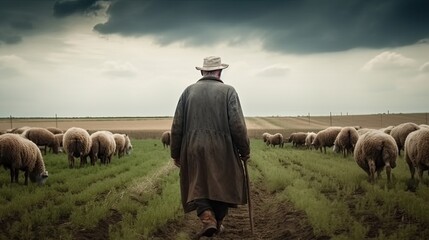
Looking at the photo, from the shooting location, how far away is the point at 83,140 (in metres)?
17.6

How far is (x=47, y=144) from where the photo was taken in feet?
83.1

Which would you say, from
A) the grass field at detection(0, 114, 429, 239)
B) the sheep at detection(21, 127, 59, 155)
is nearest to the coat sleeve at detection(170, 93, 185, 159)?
the grass field at detection(0, 114, 429, 239)

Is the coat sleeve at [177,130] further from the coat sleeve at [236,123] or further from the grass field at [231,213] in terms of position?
the grass field at [231,213]

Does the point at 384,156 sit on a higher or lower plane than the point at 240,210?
higher

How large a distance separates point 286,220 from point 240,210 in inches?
87.9

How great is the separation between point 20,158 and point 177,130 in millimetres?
7765

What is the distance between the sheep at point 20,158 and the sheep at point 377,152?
9.35 metres

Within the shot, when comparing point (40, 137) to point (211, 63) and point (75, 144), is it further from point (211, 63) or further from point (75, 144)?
point (211, 63)

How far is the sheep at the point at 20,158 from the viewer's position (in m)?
11.8

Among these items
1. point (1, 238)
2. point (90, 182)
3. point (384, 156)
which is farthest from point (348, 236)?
point (90, 182)

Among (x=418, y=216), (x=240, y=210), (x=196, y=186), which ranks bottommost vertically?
(x=240, y=210)

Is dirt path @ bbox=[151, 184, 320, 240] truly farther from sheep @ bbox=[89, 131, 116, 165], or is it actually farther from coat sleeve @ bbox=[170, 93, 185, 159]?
sheep @ bbox=[89, 131, 116, 165]

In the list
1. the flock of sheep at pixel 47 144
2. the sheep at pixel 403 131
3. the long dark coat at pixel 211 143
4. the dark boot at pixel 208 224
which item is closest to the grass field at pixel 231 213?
the flock of sheep at pixel 47 144

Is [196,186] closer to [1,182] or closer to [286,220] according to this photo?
[286,220]
